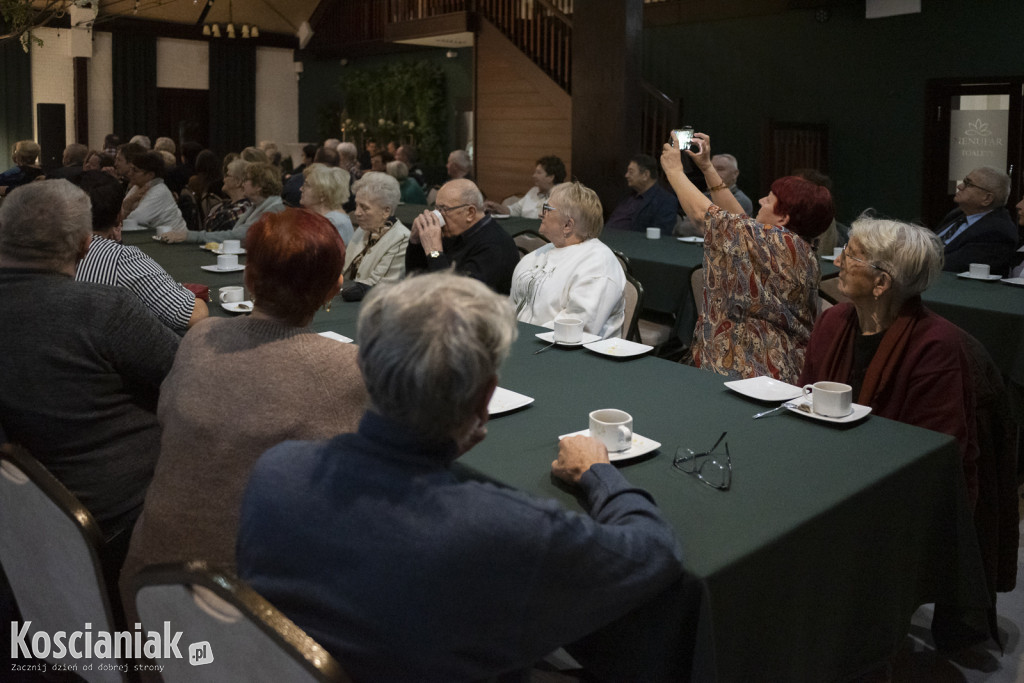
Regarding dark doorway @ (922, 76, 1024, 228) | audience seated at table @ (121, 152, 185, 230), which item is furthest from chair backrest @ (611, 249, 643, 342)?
dark doorway @ (922, 76, 1024, 228)

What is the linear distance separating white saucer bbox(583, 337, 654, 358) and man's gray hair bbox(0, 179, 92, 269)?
151cm

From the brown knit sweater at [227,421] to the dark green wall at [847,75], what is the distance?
8671 millimetres

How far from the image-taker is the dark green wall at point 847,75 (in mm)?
8672

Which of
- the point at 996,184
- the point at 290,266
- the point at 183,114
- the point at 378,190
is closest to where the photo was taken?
the point at 290,266

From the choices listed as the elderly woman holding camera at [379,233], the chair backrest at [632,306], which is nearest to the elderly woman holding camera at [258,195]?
the elderly woman holding camera at [379,233]

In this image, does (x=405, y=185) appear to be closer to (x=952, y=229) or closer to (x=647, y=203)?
(x=647, y=203)

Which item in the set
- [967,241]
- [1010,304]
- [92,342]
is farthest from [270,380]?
[967,241]

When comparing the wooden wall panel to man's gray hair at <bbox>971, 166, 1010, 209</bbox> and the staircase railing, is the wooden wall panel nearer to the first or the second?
the staircase railing

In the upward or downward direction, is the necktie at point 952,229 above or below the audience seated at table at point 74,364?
above

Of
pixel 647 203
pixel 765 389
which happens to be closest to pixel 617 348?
pixel 765 389

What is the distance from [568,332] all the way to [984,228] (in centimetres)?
331

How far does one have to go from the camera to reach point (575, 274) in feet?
11.6

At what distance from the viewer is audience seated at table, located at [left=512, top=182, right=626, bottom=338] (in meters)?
3.47

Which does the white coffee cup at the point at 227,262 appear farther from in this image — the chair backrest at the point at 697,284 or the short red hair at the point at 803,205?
the short red hair at the point at 803,205
